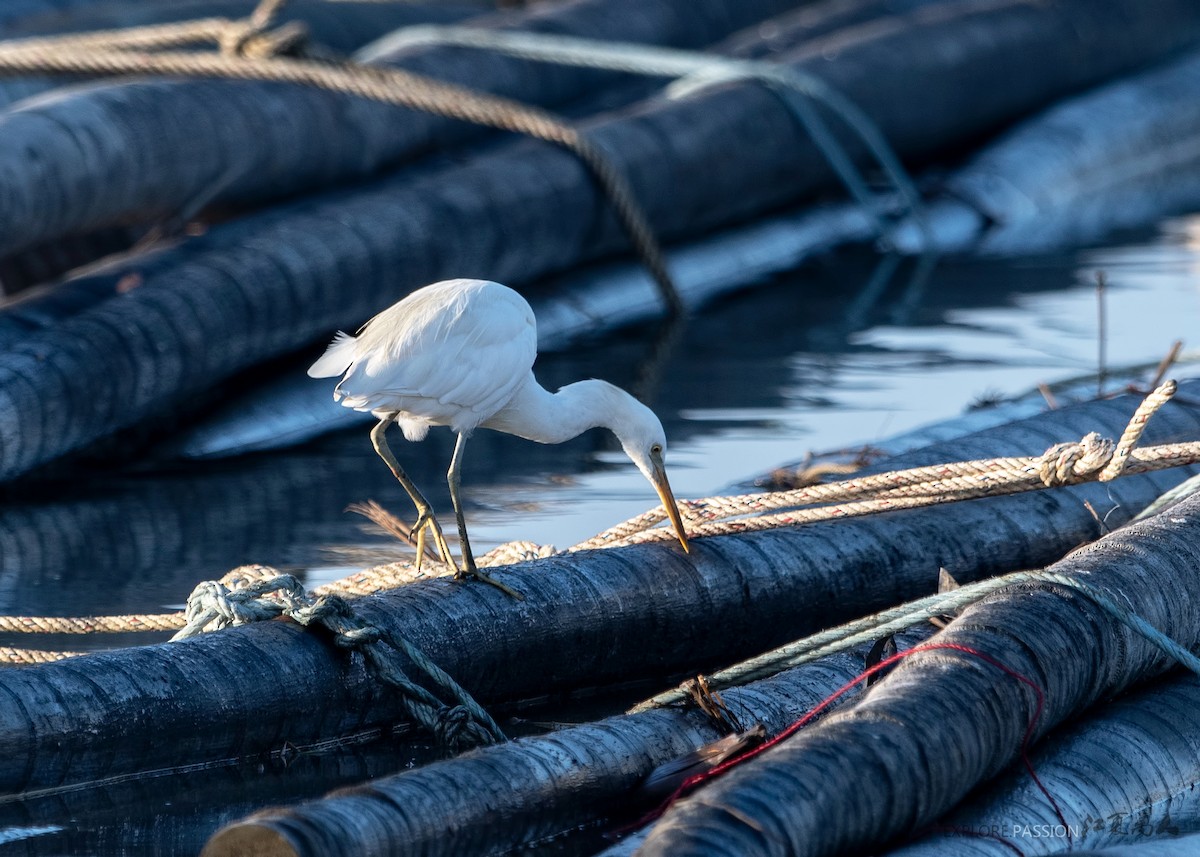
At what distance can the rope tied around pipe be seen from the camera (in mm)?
4004

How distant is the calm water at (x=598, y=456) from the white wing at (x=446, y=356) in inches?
34.7

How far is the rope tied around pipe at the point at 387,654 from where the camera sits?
4004 millimetres

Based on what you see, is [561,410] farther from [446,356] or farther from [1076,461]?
[1076,461]

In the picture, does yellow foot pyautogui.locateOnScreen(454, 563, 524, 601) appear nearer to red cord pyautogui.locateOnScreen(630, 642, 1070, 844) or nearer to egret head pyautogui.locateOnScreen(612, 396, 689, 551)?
egret head pyautogui.locateOnScreen(612, 396, 689, 551)

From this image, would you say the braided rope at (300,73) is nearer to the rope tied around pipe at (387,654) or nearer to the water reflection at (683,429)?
the water reflection at (683,429)

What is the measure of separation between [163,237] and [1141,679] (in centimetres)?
534

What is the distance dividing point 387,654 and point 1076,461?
5.57ft

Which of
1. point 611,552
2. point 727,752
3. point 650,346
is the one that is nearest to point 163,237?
point 650,346

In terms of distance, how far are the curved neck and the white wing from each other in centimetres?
12

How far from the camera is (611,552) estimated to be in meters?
4.65

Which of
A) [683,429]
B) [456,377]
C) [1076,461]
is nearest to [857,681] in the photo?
[1076,461]

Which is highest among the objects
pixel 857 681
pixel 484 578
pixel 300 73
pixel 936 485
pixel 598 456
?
pixel 300 73

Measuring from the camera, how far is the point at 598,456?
6973 millimetres

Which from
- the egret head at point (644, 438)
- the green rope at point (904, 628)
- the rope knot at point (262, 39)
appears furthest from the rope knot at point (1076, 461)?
the rope knot at point (262, 39)
